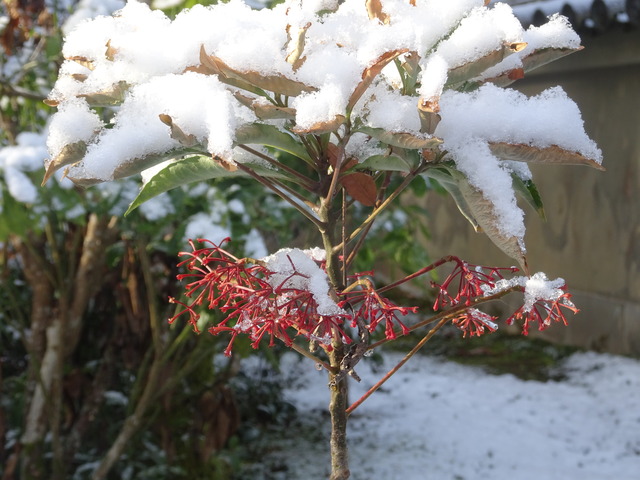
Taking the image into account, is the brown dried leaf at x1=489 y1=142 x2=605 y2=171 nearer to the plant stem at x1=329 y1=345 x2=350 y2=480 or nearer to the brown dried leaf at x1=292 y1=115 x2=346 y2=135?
the brown dried leaf at x1=292 y1=115 x2=346 y2=135

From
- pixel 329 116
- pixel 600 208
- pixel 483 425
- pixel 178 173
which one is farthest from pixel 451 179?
pixel 600 208

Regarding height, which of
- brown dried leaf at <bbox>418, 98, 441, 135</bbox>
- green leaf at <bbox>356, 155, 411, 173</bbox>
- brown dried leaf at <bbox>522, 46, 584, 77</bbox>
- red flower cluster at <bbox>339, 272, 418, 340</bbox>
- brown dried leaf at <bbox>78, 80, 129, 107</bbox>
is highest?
brown dried leaf at <bbox>522, 46, 584, 77</bbox>

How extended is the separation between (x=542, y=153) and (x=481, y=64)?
0.10m

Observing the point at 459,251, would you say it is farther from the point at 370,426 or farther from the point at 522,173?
the point at 522,173

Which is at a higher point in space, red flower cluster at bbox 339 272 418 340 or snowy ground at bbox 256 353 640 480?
red flower cluster at bbox 339 272 418 340

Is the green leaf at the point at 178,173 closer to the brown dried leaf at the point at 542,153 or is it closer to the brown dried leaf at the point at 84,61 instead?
the brown dried leaf at the point at 84,61

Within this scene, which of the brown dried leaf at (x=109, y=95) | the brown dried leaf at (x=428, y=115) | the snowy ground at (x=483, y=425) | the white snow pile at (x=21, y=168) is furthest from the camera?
the snowy ground at (x=483, y=425)

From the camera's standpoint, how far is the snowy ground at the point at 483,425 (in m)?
3.13

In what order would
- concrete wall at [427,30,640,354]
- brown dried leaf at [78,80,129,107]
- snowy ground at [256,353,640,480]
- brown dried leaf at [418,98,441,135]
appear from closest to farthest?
brown dried leaf at [418,98,441,135], brown dried leaf at [78,80,129,107], snowy ground at [256,353,640,480], concrete wall at [427,30,640,354]

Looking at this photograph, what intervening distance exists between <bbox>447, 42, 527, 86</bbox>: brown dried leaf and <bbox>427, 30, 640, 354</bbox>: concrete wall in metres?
3.88

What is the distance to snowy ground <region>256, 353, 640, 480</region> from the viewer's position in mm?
3133

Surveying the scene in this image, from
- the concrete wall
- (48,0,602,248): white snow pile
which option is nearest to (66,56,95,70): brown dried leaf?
(48,0,602,248): white snow pile

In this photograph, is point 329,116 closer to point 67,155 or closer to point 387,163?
point 387,163

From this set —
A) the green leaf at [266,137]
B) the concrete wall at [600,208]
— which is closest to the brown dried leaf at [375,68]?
the green leaf at [266,137]
